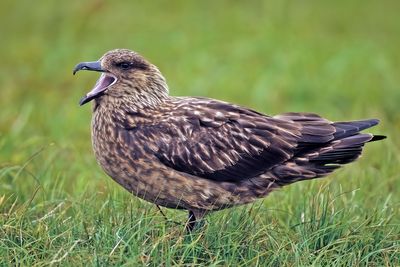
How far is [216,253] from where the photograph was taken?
18.2 ft

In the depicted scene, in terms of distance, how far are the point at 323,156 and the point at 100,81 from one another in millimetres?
1512

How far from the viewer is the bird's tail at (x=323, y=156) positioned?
20.4ft

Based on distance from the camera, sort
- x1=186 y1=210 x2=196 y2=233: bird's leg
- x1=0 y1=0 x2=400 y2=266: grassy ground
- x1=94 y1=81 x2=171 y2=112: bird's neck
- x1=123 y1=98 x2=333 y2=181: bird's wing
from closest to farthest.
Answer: x1=0 y1=0 x2=400 y2=266: grassy ground, x1=186 y1=210 x2=196 y2=233: bird's leg, x1=123 y1=98 x2=333 y2=181: bird's wing, x1=94 y1=81 x2=171 y2=112: bird's neck

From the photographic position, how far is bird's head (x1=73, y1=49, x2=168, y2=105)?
6410 millimetres

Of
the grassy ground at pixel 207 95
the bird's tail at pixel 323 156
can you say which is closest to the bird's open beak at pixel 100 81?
the grassy ground at pixel 207 95

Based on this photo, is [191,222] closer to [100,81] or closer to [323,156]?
[323,156]

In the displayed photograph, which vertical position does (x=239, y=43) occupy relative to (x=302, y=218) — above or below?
above

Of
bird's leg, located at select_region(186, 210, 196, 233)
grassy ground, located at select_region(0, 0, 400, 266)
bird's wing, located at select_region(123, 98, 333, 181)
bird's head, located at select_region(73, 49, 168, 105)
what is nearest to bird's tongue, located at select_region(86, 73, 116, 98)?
bird's head, located at select_region(73, 49, 168, 105)

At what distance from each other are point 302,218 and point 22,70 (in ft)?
20.2

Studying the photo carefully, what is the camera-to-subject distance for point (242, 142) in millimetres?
6230

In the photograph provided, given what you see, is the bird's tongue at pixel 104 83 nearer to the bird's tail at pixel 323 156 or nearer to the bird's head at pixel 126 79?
the bird's head at pixel 126 79

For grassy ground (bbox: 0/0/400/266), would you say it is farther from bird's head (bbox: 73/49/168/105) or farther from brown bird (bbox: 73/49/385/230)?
bird's head (bbox: 73/49/168/105)

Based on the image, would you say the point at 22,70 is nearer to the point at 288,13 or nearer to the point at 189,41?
the point at 189,41

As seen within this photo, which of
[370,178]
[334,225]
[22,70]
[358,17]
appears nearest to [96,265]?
[334,225]
